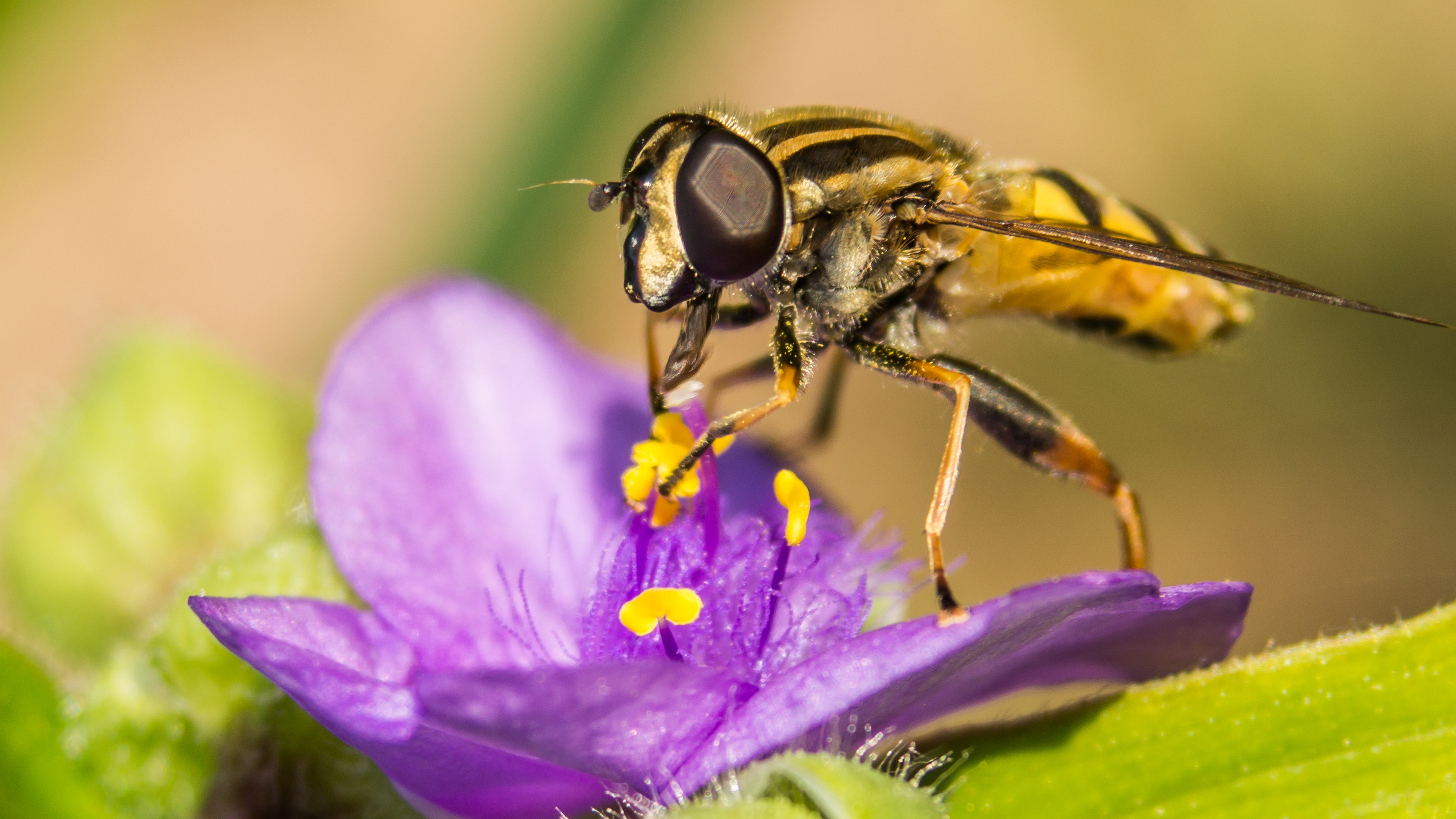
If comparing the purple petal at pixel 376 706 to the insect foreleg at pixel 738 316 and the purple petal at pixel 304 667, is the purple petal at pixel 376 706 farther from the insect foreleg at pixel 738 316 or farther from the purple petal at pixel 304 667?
the insect foreleg at pixel 738 316

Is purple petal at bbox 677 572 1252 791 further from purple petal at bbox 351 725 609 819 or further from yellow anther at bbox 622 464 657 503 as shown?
yellow anther at bbox 622 464 657 503

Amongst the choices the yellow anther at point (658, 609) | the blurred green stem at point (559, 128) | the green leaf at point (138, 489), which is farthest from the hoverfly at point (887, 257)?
the blurred green stem at point (559, 128)

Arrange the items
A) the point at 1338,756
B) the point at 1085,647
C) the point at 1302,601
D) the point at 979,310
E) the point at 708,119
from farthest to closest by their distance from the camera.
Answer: the point at 1302,601, the point at 979,310, the point at 708,119, the point at 1085,647, the point at 1338,756

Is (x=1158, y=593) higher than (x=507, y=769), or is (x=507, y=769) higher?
(x=1158, y=593)

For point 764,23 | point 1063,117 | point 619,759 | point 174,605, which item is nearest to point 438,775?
point 619,759

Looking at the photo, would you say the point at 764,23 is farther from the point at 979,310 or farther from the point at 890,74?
the point at 979,310

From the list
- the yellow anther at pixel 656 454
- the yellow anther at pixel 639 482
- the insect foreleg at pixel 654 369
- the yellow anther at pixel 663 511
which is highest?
the insect foreleg at pixel 654 369

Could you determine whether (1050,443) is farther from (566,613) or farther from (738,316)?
(566,613)
